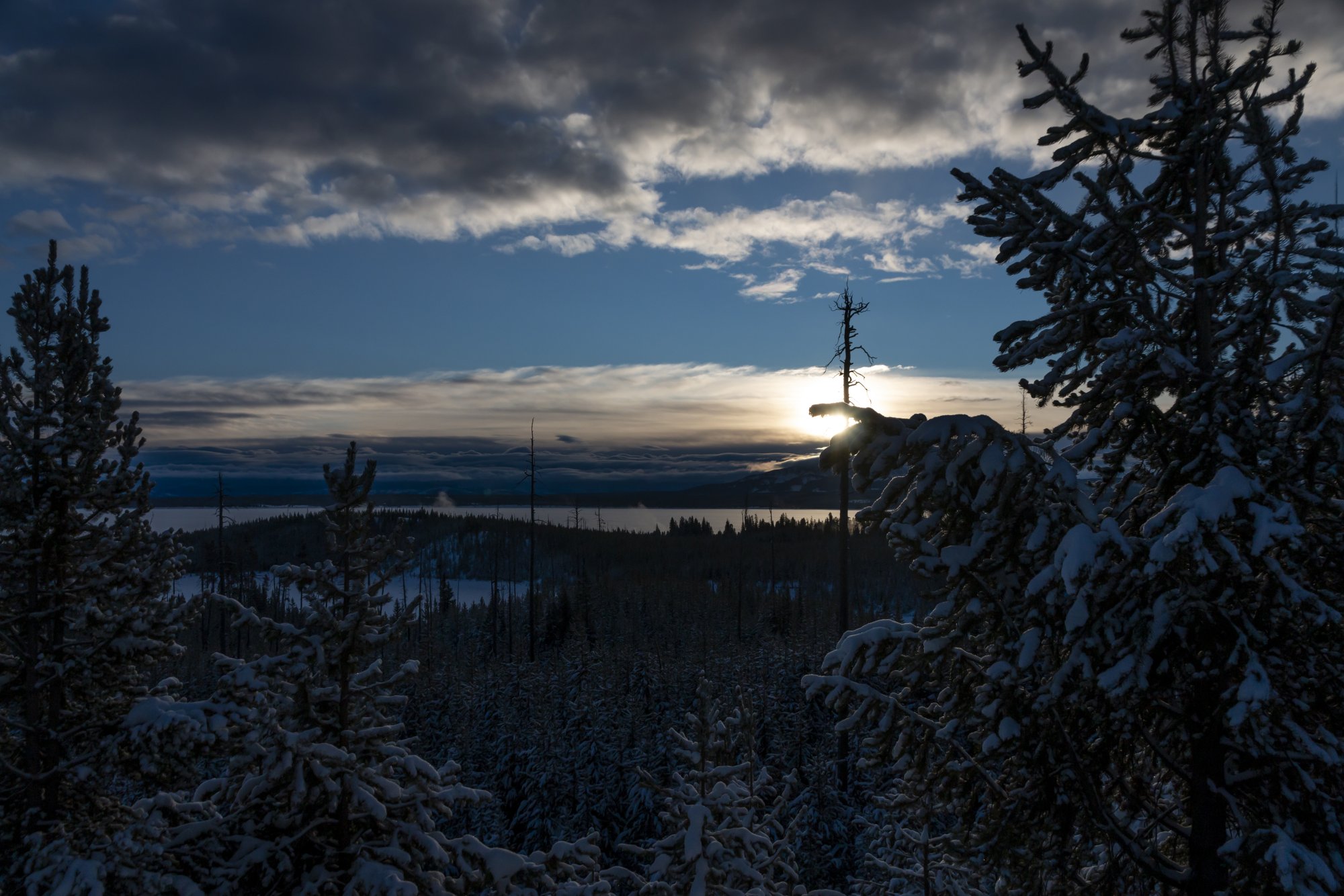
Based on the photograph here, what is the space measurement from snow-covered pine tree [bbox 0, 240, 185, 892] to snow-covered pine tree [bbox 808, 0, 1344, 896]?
771 centimetres

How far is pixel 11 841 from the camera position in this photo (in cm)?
704

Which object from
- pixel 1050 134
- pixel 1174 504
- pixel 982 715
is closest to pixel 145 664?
pixel 982 715

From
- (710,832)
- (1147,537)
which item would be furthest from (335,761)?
(1147,537)

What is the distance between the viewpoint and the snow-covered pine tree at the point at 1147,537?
4129 millimetres

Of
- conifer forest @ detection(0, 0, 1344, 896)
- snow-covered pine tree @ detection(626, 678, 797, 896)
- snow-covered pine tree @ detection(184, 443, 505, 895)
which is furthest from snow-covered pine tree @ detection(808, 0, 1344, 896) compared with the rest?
snow-covered pine tree @ detection(184, 443, 505, 895)

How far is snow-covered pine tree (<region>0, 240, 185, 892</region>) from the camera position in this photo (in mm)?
7254

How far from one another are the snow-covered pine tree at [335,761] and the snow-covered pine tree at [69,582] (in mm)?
1664

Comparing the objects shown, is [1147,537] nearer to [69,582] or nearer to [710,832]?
[710,832]

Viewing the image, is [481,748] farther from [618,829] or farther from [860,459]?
[860,459]

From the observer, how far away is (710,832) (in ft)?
25.8

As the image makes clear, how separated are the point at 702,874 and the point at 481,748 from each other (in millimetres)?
33243

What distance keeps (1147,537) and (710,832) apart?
5.79m

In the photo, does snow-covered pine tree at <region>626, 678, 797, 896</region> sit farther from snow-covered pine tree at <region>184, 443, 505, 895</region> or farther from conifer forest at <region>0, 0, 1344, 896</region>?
snow-covered pine tree at <region>184, 443, 505, 895</region>

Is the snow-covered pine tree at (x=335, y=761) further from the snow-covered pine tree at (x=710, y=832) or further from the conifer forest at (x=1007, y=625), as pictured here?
the snow-covered pine tree at (x=710, y=832)
